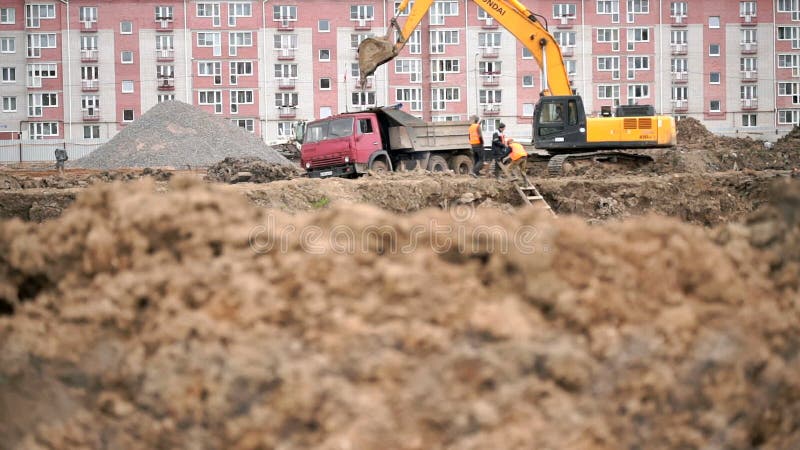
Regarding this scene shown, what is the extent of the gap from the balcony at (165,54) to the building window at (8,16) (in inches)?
422

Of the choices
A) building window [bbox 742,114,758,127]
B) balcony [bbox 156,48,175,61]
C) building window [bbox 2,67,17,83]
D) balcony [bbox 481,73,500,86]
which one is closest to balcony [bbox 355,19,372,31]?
balcony [bbox 481,73,500,86]

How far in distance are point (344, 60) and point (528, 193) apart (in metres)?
42.9

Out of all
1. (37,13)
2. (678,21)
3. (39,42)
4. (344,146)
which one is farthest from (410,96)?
(344,146)

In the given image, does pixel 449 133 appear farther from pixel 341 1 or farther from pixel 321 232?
pixel 341 1

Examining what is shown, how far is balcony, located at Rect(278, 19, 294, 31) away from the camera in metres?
59.8

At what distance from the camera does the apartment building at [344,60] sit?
59.9 m

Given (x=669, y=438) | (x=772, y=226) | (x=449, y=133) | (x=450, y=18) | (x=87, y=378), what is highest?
(x=450, y=18)

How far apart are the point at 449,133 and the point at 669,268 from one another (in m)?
20.7

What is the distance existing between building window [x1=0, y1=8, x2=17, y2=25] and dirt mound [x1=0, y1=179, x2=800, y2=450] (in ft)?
207

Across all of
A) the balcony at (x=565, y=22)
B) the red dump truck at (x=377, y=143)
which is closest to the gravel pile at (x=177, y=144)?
the red dump truck at (x=377, y=143)

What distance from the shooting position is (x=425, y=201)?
18.5 m

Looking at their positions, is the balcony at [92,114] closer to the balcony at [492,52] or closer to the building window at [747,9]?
the balcony at [492,52]

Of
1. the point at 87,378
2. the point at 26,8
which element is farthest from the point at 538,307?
the point at 26,8

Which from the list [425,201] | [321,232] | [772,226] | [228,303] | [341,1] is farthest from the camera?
[341,1]
